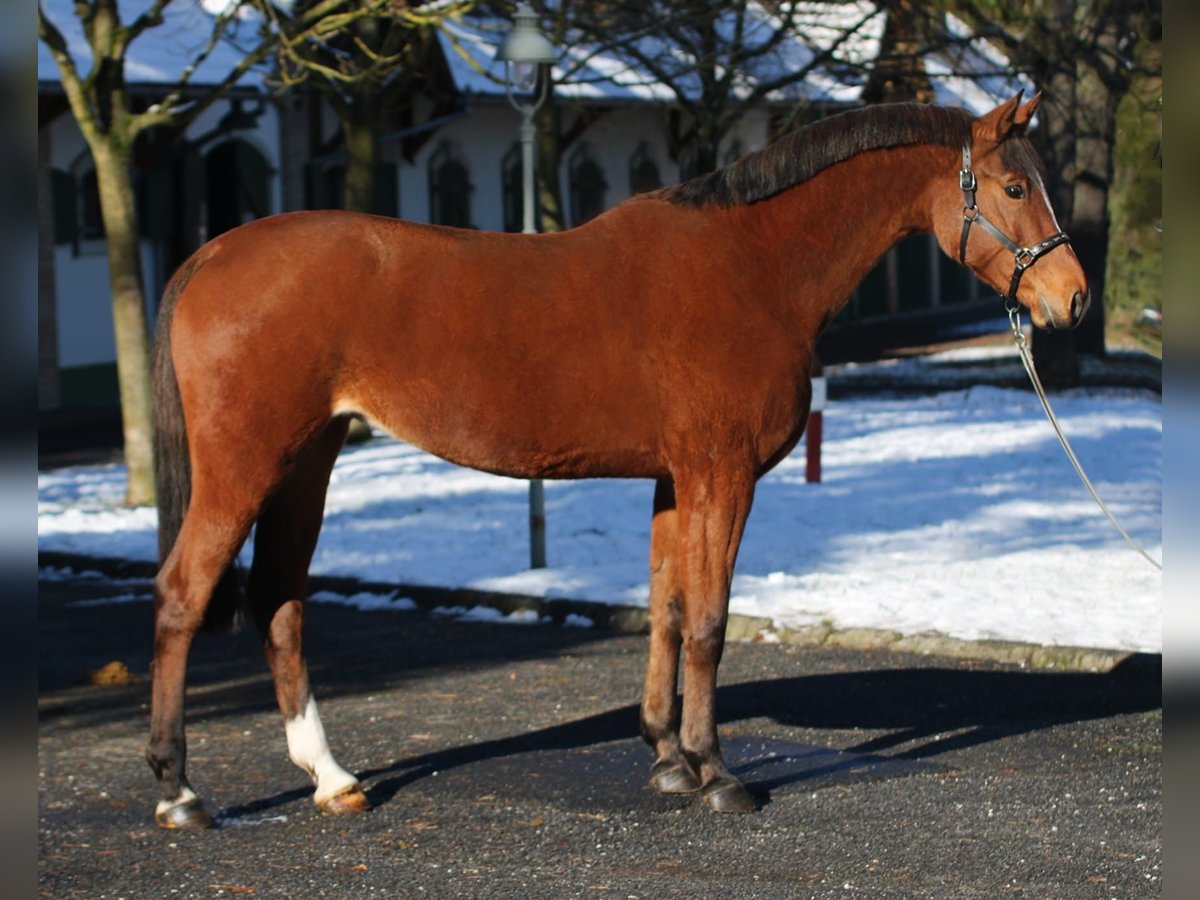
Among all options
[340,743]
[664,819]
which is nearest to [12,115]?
[664,819]

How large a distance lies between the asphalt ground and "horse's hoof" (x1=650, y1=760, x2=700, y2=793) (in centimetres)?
8

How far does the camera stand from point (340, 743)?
23.3 ft

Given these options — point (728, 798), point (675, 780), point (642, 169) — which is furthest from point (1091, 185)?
point (728, 798)

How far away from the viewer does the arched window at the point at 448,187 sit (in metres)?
30.2

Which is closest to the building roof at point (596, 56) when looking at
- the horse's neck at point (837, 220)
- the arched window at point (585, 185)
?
the arched window at point (585, 185)

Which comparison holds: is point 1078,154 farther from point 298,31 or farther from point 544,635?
point 544,635

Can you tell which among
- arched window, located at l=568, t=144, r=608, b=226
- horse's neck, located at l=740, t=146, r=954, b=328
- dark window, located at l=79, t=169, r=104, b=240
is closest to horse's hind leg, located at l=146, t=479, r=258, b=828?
horse's neck, located at l=740, t=146, r=954, b=328

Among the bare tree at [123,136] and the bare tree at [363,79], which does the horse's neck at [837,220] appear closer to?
the bare tree at [123,136]

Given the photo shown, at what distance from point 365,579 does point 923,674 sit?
425 cm

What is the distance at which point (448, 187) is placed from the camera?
99.4 feet

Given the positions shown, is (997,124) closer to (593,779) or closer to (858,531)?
(593,779)

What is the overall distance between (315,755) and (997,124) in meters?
3.28

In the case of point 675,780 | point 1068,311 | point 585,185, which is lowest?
point 675,780

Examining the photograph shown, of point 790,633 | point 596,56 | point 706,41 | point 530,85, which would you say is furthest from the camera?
point 706,41
